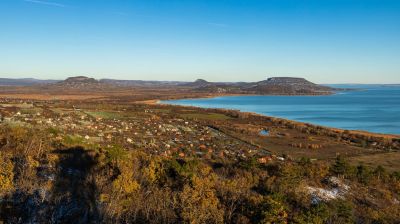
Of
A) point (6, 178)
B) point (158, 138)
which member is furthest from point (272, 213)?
point (158, 138)

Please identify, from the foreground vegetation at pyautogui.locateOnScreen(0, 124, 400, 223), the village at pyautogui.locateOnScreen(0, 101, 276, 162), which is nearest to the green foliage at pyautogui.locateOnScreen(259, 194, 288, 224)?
the foreground vegetation at pyautogui.locateOnScreen(0, 124, 400, 223)

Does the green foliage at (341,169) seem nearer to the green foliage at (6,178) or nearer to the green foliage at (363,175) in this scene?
the green foliage at (363,175)

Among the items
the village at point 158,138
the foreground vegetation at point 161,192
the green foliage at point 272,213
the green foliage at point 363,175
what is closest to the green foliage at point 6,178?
the foreground vegetation at point 161,192

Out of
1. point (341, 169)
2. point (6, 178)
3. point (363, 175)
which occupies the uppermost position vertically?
point (6, 178)

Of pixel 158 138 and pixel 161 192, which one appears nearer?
pixel 161 192

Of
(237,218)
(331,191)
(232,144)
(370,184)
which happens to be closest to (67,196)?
(237,218)

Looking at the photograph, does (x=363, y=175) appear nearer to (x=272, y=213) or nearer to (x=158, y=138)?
(x=272, y=213)

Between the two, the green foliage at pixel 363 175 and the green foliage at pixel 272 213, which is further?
the green foliage at pixel 363 175

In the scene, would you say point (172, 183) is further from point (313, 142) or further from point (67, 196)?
point (313, 142)
